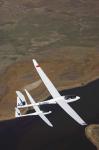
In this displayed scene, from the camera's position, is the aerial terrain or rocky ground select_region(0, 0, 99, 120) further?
rocky ground select_region(0, 0, 99, 120)

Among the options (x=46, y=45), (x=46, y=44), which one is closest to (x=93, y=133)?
(x=46, y=45)

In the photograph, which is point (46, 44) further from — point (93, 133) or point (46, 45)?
point (93, 133)

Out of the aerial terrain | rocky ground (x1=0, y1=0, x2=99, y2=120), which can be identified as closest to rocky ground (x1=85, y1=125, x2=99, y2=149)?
the aerial terrain

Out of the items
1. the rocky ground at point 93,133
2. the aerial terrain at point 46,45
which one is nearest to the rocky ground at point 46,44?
the aerial terrain at point 46,45

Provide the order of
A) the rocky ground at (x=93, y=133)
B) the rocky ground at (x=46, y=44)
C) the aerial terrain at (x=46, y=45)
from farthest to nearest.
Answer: the rocky ground at (x=46, y=44)
the aerial terrain at (x=46, y=45)
the rocky ground at (x=93, y=133)

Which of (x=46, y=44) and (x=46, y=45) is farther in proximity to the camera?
(x=46, y=44)

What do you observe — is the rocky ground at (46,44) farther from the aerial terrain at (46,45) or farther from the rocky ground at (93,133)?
the rocky ground at (93,133)

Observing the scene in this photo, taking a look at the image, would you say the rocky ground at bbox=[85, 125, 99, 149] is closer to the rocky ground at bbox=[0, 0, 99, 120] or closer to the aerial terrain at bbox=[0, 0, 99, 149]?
the aerial terrain at bbox=[0, 0, 99, 149]

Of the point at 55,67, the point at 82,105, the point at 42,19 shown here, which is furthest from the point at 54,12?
the point at 82,105
